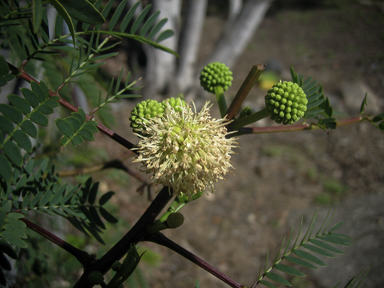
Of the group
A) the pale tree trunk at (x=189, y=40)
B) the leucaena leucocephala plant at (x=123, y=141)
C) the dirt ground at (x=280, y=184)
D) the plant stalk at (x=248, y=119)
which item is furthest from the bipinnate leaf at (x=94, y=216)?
the pale tree trunk at (x=189, y=40)

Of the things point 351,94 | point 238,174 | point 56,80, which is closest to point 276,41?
point 351,94

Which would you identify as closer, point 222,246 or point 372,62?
point 222,246

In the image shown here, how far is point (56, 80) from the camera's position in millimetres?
1406

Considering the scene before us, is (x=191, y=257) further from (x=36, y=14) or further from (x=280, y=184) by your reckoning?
(x=280, y=184)

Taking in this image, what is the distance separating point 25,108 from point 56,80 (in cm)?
85

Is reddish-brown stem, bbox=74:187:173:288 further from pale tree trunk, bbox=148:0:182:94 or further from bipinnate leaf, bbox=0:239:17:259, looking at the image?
pale tree trunk, bbox=148:0:182:94

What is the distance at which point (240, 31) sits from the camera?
4895 millimetres

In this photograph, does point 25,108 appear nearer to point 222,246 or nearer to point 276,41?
point 222,246

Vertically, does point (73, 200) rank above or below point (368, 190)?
below

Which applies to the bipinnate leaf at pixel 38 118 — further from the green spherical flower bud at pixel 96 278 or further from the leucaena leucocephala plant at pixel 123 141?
the green spherical flower bud at pixel 96 278

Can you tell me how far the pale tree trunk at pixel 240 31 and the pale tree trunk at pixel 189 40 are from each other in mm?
419

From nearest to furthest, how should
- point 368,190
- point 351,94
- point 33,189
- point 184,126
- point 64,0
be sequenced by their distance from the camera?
point 64,0 → point 184,126 → point 33,189 → point 368,190 → point 351,94

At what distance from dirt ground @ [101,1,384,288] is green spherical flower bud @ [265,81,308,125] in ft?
9.00

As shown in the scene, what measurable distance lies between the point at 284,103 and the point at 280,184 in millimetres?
3937
